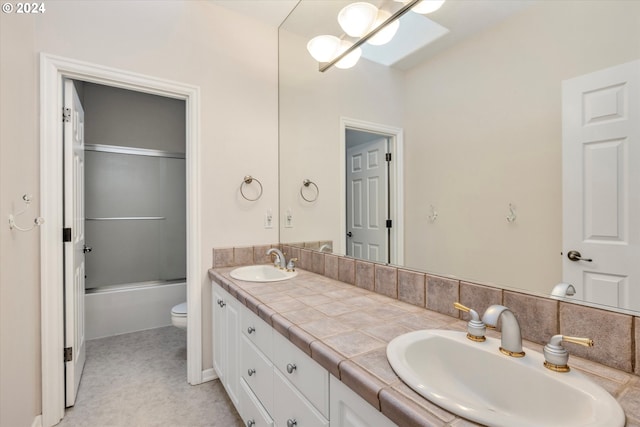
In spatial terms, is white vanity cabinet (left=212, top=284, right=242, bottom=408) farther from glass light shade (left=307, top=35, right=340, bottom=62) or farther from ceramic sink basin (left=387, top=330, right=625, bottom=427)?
glass light shade (left=307, top=35, right=340, bottom=62)

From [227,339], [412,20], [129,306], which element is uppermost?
[412,20]

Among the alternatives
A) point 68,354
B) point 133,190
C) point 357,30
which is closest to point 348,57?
point 357,30

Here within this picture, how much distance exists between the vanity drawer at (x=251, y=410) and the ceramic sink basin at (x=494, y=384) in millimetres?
719

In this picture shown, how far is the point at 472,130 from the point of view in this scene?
1108 mm

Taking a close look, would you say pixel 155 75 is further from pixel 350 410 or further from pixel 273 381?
pixel 350 410

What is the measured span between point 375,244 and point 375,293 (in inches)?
9.7

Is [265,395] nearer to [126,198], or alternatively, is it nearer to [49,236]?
[49,236]

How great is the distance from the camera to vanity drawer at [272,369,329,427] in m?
0.88

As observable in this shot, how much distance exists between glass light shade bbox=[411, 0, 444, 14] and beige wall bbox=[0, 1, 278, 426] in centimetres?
129

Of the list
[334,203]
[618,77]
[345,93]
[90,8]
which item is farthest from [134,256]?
[618,77]

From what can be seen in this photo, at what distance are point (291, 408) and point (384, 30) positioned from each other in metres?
1.68

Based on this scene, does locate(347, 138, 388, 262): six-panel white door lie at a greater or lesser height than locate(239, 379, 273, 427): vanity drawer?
greater

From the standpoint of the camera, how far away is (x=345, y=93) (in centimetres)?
177

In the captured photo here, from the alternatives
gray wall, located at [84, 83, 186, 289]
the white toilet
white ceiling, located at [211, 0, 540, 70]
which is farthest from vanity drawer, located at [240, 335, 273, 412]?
gray wall, located at [84, 83, 186, 289]
